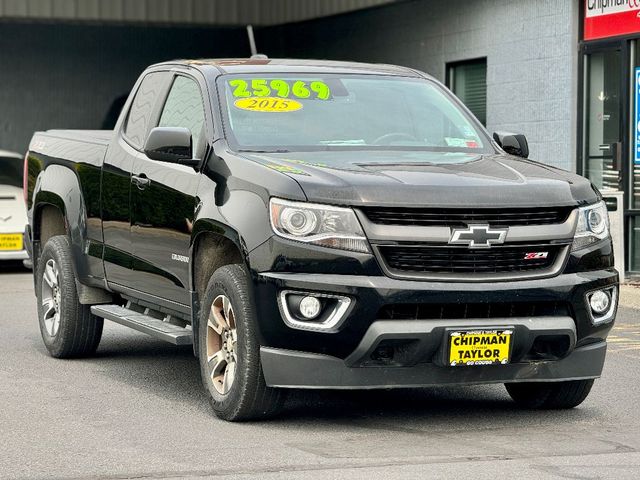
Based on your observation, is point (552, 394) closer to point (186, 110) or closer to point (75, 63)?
point (186, 110)

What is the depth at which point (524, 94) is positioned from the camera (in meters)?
18.4

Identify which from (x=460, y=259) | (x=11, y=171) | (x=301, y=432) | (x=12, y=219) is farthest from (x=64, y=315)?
(x=11, y=171)

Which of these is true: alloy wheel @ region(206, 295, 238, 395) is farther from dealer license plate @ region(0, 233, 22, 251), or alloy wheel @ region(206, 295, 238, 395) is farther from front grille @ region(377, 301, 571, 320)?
dealer license plate @ region(0, 233, 22, 251)

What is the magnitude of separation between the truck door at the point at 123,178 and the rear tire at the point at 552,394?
8.14ft

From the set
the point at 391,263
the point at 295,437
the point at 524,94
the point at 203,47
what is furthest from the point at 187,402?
the point at 203,47

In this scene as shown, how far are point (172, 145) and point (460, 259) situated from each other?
5.87ft

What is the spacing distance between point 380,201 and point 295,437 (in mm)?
1199

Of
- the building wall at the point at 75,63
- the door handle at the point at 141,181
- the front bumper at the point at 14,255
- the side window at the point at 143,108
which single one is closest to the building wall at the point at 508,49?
the front bumper at the point at 14,255

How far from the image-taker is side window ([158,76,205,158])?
8.47 meters

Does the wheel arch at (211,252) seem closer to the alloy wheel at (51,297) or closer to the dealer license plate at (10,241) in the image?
the alloy wheel at (51,297)

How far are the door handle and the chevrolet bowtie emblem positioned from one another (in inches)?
89.5

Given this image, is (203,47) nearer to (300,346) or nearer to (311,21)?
(311,21)

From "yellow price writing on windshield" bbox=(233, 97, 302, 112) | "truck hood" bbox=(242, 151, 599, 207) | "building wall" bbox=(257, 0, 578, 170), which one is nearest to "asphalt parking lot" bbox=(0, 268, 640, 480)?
"truck hood" bbox=(242, 151, 599, 207)

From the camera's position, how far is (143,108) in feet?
31.1
